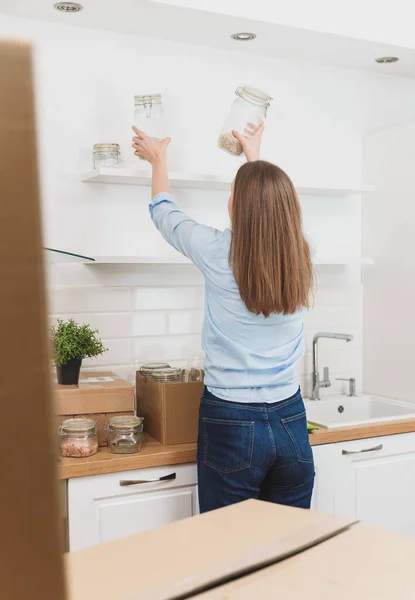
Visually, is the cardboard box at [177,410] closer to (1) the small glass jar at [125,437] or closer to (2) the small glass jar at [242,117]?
(1) the small glass jar at [125,437]

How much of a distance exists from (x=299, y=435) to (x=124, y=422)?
542mm

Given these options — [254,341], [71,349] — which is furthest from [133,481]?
[254,341]

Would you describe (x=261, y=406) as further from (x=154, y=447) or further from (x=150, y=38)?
(x=150, y=38)

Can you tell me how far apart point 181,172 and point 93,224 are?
15.7 inches

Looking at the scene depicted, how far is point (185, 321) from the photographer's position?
9.73 feet

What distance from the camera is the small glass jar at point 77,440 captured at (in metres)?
2.25

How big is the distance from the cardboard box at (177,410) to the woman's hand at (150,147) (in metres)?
0.76

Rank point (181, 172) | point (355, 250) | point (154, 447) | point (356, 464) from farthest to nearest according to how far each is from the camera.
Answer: point (355, 250) < point (181, 172) < point (356, 464) < point (154, 447)

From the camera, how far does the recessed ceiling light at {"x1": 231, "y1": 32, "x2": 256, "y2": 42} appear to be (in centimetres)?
285

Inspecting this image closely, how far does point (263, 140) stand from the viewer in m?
3.11

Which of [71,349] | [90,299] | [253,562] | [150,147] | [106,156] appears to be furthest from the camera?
[90,299]

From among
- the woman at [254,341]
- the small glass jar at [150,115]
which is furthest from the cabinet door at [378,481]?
the small glass jar at [150,115]

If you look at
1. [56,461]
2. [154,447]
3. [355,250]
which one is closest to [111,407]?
[154,447]

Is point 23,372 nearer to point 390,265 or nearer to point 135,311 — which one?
point 135,311
